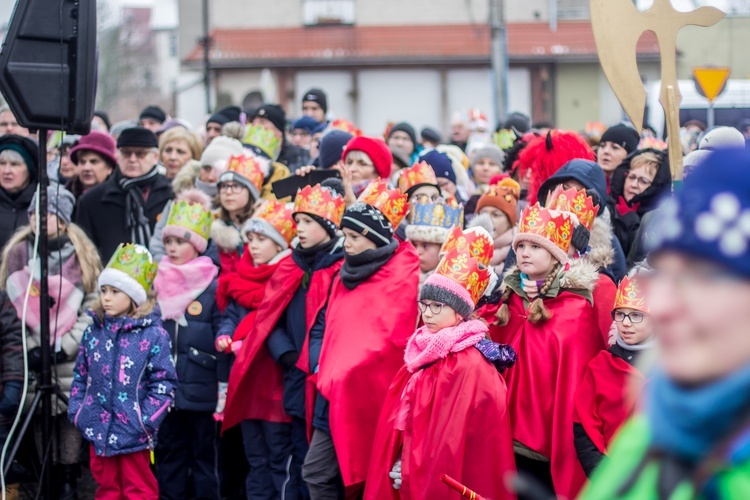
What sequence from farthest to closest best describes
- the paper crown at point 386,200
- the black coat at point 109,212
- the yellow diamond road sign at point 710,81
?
the yellow diamond road sign at point 710,81 < the black coat at point 109,212 < the paper crown at point 386,200

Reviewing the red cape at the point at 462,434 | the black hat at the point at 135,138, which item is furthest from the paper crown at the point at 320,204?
the black hat at the point at 135,138

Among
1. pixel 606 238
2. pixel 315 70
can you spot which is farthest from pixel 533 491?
pixel 315 70

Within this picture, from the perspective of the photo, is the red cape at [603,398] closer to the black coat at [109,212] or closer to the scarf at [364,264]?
the scarf at [364,264]

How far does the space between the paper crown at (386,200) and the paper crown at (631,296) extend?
1.56 meters

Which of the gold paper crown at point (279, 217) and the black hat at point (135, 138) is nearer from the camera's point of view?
the gold paper crown at point (279, 217)

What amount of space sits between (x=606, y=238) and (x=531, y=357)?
3.02ft

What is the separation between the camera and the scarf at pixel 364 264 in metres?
5.52

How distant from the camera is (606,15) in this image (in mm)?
4621

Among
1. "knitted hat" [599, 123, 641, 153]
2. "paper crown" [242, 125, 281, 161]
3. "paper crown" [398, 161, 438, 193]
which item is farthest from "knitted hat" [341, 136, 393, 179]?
"knitted hat" [599, 123, 641, 153]

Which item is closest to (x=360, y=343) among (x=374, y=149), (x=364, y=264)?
(x=364, y=264)

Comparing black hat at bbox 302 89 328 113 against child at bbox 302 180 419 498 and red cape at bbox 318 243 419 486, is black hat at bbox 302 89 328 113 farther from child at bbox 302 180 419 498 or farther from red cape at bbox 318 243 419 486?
red cape at bbox 318 243 419 486

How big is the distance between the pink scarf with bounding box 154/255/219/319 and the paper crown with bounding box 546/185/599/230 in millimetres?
2324

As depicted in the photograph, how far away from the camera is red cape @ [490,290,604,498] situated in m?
4.69

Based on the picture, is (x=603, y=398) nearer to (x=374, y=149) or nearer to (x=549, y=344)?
(x=549, y=344)
